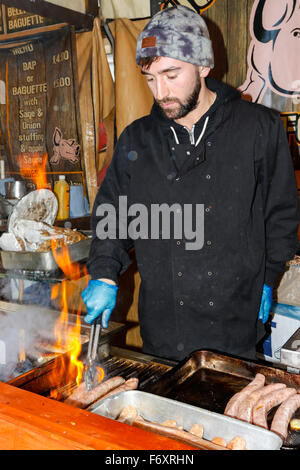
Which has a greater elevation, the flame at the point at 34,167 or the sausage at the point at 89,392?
the flame at the point at 34,167

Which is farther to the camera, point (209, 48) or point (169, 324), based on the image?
point (169, 324)

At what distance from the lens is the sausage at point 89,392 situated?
152 cm

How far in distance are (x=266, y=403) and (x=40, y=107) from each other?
13.8 feet

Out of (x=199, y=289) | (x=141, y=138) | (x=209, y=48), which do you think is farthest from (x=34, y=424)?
(x=209, y=48)

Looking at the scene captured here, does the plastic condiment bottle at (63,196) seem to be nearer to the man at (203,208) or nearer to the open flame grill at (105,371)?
the man at (203,208)

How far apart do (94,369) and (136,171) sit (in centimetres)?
110

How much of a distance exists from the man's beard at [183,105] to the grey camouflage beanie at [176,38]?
13 centimetres

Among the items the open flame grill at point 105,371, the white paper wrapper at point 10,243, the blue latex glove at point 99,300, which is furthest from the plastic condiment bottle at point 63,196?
the open flame grill at point 105,371

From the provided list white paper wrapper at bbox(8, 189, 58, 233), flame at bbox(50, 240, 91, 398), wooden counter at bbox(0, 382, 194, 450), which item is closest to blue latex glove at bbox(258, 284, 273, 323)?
flame at bbox(50, 240, 91, 398)

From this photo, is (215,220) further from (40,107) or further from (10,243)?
(40,107)

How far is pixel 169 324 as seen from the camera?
2.32 meters

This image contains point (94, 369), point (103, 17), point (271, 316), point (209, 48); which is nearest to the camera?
point (94, 369)

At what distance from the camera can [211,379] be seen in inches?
67.3

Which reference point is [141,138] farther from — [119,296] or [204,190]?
[119,296]
